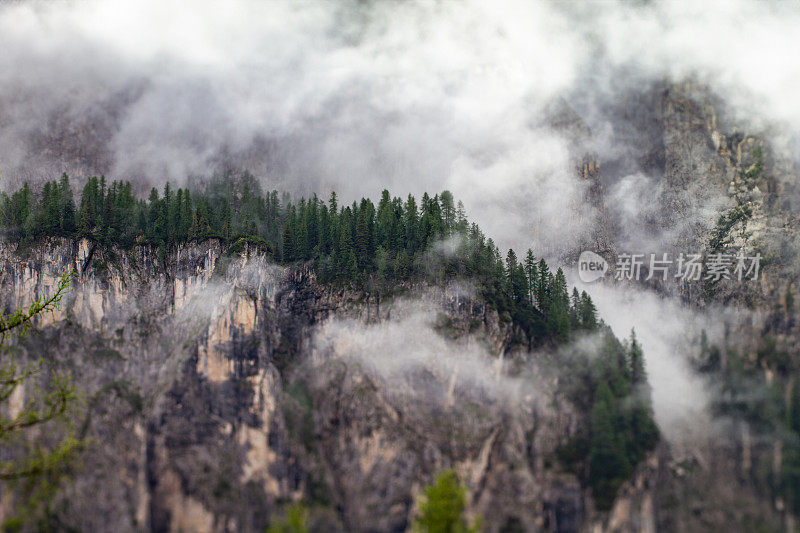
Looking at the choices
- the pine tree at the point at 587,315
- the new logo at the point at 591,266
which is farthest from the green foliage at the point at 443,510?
the new logo at the point at 591,266

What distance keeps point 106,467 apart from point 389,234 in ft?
188

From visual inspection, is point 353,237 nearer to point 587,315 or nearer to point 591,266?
point 587,315

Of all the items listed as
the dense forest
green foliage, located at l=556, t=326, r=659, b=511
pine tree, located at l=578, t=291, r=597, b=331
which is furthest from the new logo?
green foliage, located at l=556, t=326, r=659, b=511

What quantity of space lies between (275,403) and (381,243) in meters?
34.6

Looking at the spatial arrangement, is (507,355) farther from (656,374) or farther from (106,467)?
(106,467)

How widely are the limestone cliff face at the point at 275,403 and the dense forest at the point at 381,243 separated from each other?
3251 mm

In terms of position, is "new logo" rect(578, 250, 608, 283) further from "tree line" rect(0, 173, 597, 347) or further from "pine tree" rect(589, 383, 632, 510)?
"pine tree" rect(589, 383, 632, 510)

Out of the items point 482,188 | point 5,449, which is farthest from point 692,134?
point 5,449

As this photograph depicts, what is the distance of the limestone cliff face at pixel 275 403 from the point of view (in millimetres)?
85438

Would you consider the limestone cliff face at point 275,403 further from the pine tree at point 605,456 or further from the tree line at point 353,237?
the tree line at point 353,237

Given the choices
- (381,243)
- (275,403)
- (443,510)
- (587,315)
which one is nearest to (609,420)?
(587,315)

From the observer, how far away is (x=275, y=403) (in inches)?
3765

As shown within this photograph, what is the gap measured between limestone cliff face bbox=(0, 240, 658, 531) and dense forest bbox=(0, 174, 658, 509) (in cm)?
325

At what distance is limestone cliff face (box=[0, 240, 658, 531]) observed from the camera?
85.4 metres
